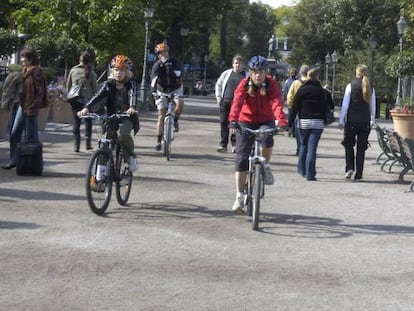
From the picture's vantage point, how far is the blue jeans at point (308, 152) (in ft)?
46.3

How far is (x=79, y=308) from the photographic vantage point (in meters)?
5.96

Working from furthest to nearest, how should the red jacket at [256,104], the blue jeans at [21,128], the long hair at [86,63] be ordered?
1. the long hair at [86,63]
2. the blue jeans at [21,128]
3. the red jacket at [256,104]

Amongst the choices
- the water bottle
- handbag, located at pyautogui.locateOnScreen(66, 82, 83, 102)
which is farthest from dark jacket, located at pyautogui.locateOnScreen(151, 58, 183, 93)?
the water bottle

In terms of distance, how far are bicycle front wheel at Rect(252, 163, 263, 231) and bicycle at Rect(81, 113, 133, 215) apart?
1519 mm

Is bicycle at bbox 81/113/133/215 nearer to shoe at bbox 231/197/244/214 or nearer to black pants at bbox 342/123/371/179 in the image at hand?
shoe at bbox 231/197/244/214

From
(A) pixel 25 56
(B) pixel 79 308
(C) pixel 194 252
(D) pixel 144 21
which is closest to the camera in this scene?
(B) pixel 79 308

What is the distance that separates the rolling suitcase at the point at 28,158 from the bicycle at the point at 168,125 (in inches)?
137

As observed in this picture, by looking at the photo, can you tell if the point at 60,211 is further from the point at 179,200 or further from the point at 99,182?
the point at 179,200

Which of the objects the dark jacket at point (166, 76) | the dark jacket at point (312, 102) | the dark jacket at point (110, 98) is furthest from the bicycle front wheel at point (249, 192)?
the dark jacket at point (166, 76)

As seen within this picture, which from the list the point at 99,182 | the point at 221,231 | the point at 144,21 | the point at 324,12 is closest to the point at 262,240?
the point at 221,231

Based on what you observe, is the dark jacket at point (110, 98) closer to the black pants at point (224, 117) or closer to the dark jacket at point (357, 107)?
the dark jacket at point (357, 107)

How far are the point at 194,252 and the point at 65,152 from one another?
9305mm

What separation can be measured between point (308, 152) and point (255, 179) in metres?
5.01

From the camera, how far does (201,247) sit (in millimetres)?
8203
